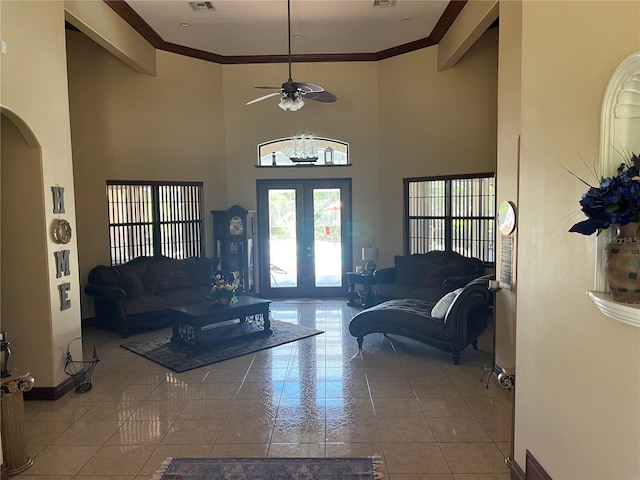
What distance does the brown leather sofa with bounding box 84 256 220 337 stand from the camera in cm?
670

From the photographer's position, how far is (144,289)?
7340 millimetres

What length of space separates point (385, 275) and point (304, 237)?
190cm

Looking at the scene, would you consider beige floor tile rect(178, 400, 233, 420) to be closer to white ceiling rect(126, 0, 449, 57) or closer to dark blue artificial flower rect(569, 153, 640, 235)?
dark blue artificial flower rect(569, 153, 640, 235)

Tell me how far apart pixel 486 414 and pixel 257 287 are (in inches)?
229

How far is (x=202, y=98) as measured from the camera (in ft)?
28.2

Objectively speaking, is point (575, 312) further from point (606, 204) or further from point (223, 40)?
point (223, 40)

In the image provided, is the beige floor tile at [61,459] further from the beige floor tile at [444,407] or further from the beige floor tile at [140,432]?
the beige floor tile at [444,407]

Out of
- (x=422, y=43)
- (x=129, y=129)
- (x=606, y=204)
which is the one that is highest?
(x=422, y=43)

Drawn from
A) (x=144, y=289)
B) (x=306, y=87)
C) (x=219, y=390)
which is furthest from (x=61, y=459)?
(x=306, y=87)

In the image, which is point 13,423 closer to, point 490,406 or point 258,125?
point 490,406

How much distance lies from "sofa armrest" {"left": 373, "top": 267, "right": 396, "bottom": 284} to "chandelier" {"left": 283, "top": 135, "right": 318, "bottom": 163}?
8.16 ft

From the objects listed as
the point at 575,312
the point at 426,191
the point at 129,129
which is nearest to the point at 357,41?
the point at 426,191

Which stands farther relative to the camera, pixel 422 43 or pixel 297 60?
pixel 297 60

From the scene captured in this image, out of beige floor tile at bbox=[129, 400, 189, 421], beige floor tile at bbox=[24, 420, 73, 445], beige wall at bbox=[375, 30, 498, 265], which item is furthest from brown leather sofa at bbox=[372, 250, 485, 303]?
beige floor tile at bbox=[24, 420, 73, 445]
